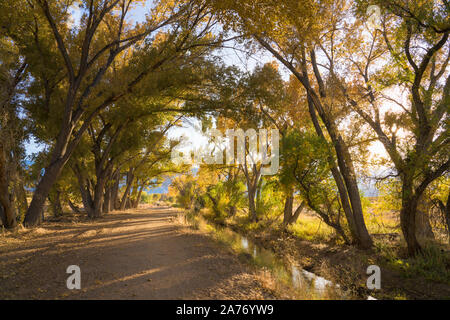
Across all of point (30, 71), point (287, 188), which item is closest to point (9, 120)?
point (30, 71)

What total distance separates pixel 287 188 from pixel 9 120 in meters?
11.5

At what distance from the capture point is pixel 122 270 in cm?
516

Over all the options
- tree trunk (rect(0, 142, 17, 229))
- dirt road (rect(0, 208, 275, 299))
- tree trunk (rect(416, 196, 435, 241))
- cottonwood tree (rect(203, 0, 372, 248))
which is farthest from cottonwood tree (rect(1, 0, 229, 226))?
tree trunk (rect(416, 196, 435, 241))

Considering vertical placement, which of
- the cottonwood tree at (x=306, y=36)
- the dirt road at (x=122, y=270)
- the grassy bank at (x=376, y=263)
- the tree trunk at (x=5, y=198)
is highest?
the cottonwood tree at (x=306, y=36)

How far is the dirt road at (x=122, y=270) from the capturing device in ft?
13.3

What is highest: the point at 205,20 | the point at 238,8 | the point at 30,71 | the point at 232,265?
the point at 205,20

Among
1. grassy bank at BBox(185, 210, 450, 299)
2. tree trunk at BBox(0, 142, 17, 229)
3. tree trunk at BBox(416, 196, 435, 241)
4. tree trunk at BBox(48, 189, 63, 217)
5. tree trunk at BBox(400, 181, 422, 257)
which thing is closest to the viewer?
grassy bank at BBox(185, 210, 450, 299)

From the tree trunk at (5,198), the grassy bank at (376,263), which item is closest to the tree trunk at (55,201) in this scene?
the tree trunk at (5,198)

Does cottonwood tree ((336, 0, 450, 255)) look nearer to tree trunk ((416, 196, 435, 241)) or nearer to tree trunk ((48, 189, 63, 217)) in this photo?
tree trunk ((416, 196, 435, 241))

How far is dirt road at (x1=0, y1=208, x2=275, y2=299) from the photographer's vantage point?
405 centimetres

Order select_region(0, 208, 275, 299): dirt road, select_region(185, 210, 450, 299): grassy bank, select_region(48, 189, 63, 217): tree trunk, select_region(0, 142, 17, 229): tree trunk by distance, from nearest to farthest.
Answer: select_region(0, 208, 275, 299): dirt road → select_region(185, 210, 450, 299): grassy bank → select_region(0, 142, 17, 229): tree trunk → select_region(48, 189, 63, 217): tree trunk

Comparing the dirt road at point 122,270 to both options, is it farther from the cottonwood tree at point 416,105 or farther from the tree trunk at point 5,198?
the cottonwood tree at point 416,105

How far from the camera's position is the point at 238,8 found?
838cm
